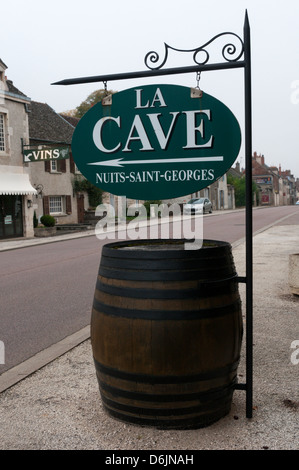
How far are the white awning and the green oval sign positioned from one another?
19.3m

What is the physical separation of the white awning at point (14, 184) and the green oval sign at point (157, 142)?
19.3m

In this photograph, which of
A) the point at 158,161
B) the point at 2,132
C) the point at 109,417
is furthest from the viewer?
the point at 2,132

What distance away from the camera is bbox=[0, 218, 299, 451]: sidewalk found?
119 inches

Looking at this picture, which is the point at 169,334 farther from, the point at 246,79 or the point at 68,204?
the point at 68,204

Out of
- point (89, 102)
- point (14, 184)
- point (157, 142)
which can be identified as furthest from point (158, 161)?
point (89, 102)

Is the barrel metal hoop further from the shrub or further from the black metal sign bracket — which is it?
the shrub

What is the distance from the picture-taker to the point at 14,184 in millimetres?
23000

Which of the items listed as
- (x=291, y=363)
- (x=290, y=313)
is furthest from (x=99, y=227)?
(x=291, y=363)

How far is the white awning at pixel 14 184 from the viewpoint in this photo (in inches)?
877

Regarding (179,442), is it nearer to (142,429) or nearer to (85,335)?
(142,429)

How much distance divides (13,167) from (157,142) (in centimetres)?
2106

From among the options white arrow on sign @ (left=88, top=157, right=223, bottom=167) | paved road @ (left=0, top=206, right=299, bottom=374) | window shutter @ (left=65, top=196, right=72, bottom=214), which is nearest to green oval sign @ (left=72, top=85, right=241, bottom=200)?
white arrow on sign @ (left=88, top=157, right=223, bottom=167)

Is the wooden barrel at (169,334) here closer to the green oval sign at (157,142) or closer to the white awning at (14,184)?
the green oval sign at (157,142)

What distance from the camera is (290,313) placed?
6.30 metres
